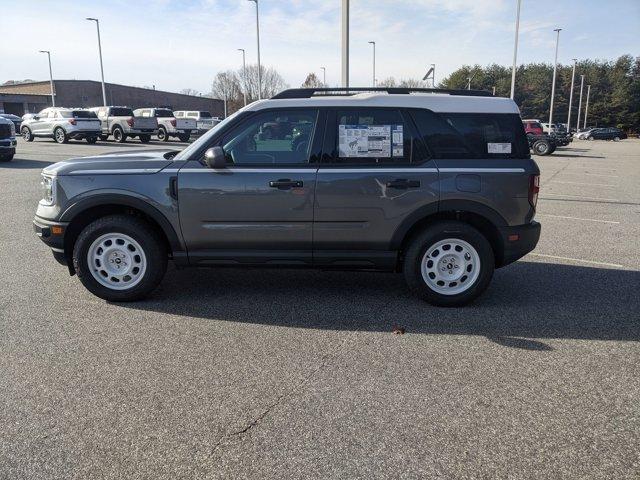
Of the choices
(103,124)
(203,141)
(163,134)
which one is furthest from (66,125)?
(203,141)

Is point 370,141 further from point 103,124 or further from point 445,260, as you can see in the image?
point 103,124

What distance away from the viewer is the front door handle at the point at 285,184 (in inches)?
188

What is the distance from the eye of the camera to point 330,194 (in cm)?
480

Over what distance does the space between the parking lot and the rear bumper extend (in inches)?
20.2

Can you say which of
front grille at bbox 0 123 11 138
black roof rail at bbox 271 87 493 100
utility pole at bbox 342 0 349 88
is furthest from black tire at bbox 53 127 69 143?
black roof rail at bbox 271 87 493 100

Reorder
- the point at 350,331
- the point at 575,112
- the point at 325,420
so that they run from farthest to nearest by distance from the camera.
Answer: the point at 575,112
the point at 350,331
the point at 325,420

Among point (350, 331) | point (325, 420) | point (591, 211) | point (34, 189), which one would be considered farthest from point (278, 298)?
point (34, 189)

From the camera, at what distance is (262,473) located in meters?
2.62

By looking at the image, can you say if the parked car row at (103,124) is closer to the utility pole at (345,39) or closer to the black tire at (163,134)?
the black tire at (163,134)

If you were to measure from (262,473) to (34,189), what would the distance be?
38.4 ft

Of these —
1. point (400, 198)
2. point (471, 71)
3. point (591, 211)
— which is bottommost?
point (591, 211)

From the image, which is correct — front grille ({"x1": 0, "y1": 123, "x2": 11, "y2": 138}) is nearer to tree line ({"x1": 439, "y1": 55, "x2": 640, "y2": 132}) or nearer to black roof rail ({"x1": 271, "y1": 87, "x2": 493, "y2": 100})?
black roof rail ({"x1": 271, "y1": 87, "x2": 493, "y2": 100})

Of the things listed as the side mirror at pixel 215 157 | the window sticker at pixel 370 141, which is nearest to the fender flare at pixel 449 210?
Answer: the window sticker at pixel 370 141

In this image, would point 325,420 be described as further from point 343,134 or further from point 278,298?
point 343,134
